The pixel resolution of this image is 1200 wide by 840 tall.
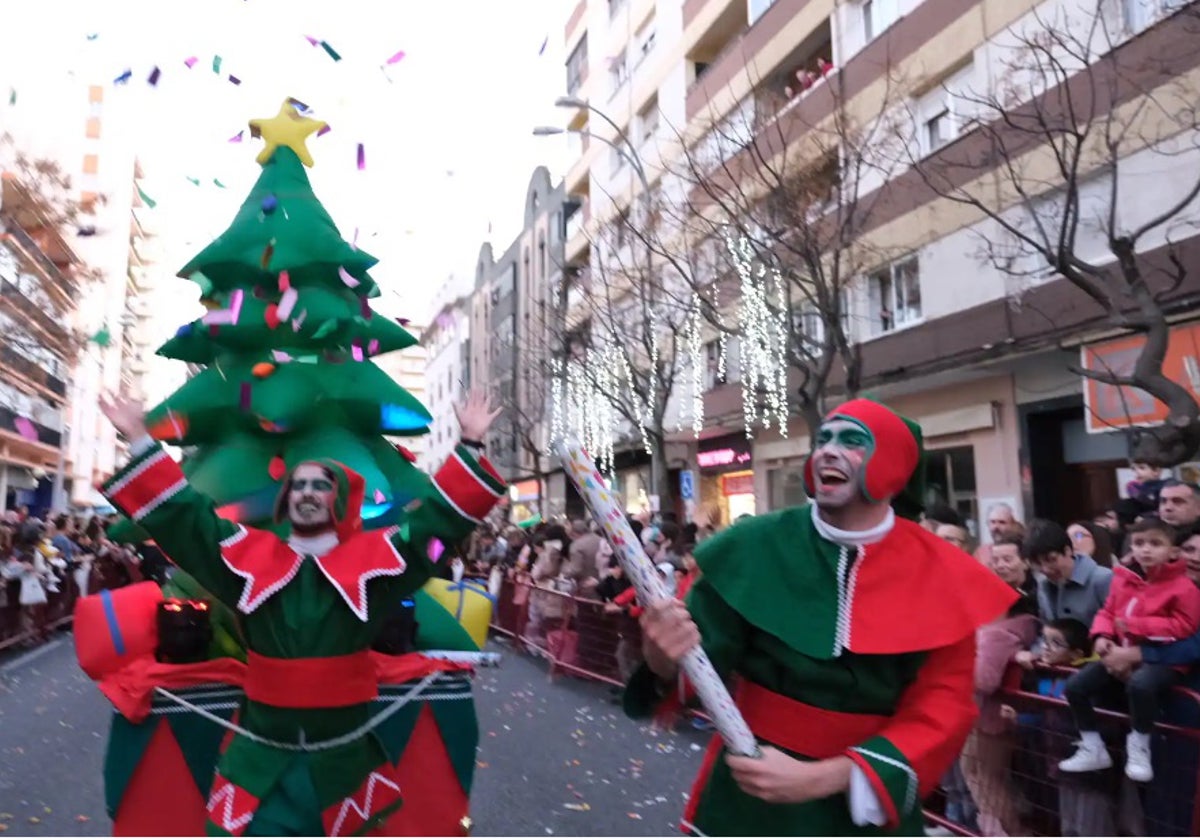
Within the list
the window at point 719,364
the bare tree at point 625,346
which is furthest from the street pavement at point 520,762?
the window at point 719,364

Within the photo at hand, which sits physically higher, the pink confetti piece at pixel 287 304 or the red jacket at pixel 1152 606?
the pink confetti piece at pixel 287 304

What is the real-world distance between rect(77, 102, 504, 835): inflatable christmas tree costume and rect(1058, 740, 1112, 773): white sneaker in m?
2.72

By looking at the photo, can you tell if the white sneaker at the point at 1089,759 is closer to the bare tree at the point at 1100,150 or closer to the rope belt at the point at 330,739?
the rope belt at the point at 330,739

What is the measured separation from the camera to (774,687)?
8.22 ft

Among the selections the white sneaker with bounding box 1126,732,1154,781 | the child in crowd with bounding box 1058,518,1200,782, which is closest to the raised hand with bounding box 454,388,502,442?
the child in crowd with bounding box 1058,518,1200,782

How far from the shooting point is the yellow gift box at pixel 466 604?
4.89 meters

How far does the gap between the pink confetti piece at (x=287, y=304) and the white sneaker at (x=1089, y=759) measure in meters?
4.23

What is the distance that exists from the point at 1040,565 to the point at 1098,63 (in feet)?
29.8

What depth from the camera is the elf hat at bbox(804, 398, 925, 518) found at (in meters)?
2.48

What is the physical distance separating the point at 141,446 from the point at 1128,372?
1177cm

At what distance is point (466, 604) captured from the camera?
4957 mm

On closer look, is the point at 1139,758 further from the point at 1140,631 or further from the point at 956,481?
the point at 956,481

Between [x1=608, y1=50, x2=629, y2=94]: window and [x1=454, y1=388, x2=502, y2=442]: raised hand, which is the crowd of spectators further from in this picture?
[x1=608, y1=50, x2=629, y2=94]: window

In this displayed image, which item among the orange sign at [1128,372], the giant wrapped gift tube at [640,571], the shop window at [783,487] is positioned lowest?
the giant wrapped gift tube at [640,571]
